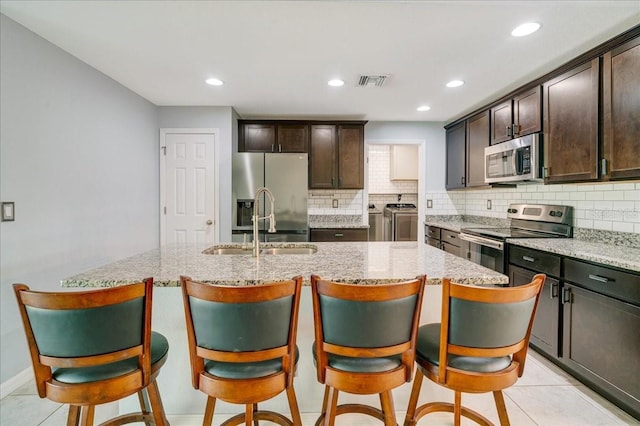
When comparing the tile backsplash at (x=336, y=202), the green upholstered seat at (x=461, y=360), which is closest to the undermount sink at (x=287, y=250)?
the green upholstered seat at (x=461, y=360)

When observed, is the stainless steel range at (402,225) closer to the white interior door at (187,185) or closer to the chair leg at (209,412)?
the white interior door at (187,185)

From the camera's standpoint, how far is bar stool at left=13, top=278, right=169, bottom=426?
1.12m

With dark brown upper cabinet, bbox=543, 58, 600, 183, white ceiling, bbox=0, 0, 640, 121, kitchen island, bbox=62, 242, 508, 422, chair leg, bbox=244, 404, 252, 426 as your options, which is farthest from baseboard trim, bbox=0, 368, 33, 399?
dark brown upper cabinet, bbox=543, 58, 600, 183

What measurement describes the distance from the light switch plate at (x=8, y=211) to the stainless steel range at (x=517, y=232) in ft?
11.9

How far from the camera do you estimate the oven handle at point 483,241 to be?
289 cm

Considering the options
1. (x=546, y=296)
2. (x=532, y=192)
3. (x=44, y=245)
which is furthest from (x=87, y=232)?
(x=532, y=192)

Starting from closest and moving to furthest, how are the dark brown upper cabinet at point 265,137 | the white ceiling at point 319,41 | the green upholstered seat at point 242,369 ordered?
1. the green upholstered seat at point 242,369
2. the white ceiling at point 319,41
3. the dark brown upper cabinet at point 265,137

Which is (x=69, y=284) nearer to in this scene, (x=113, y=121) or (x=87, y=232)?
(x=87, y=232)

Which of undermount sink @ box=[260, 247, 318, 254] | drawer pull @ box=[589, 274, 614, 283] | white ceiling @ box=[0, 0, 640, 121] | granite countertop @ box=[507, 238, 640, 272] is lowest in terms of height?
drawer pull @ box=[589, 274, 614, 283]

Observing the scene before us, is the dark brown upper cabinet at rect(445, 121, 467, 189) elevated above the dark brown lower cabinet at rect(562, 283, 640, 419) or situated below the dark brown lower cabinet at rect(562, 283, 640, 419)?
above

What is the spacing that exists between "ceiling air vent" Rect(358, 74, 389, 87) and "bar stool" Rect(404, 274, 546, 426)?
2.23 m

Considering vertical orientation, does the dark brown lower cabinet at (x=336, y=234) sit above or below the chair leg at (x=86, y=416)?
above

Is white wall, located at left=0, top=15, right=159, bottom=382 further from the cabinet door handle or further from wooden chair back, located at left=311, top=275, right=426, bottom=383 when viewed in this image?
the cabinet door handle

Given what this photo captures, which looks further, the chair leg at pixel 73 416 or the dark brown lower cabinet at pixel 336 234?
the dark brown lower cabinet at pixel 336 234
